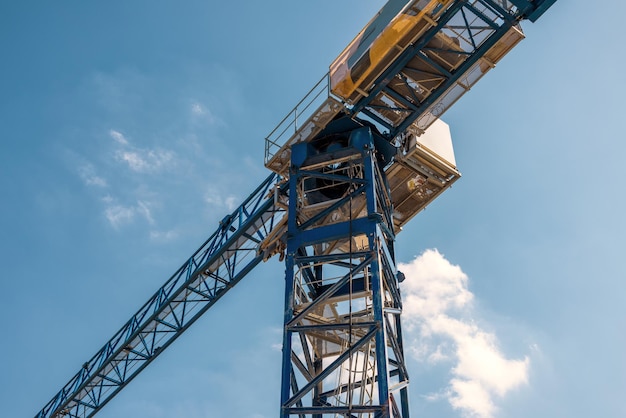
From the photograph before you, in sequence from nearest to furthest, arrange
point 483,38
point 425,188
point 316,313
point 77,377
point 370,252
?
point 370,252 < point 483,38 < point 316,313 < point 425,188 < point 77,377

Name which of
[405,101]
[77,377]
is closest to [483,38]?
[405,101]

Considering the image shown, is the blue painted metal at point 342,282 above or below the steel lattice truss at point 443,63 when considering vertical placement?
below

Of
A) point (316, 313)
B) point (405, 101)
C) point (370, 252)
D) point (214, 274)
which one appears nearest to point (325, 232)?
point (370, 252)

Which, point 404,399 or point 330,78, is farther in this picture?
point 330,78

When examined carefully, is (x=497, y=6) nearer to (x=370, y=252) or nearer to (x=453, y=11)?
(x=453, y=11)

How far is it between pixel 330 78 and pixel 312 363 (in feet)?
25.3

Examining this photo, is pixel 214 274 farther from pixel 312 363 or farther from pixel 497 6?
pixel 497 6

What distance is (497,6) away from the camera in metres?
17.6

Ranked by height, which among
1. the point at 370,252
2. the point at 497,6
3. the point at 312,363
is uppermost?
the point at 497,6

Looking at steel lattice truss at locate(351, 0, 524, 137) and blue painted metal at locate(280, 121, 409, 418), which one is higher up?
steel lattice truss at locate(351, 0, 524, 137)

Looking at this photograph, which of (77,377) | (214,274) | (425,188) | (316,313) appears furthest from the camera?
(77,377)

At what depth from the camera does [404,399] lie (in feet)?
55.5

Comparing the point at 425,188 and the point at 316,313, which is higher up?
the point at 425,188

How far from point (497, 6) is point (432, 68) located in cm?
222
